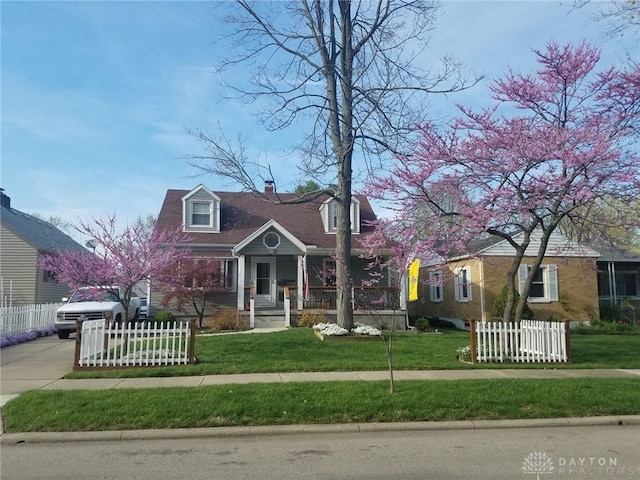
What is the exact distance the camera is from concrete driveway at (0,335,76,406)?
9555 millimetres

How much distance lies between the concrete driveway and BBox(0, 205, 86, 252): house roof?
29.5 ft

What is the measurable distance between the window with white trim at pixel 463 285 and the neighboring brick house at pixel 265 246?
11.1 feet

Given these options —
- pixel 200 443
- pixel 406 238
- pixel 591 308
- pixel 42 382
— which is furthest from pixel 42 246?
pixel 591 308

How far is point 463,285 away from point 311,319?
25.8ft

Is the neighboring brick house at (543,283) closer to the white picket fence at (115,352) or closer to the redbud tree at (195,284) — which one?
the redbud tree at (195,284)

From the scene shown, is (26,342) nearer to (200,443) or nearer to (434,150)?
(200,443)

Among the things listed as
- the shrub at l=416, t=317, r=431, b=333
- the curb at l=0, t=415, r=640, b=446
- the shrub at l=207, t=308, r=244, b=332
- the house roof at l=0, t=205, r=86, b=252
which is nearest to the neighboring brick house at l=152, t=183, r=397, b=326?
the shrub at l=207, t=308, r=244, b=332

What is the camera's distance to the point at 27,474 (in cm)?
554

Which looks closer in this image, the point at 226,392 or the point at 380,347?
the point at 226,392

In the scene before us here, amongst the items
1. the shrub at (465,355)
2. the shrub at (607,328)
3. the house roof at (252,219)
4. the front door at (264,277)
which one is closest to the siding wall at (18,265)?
the house roof at (252,219)

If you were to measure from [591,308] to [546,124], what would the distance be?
12.3 metres

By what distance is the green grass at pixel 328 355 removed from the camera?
10922 millimetres

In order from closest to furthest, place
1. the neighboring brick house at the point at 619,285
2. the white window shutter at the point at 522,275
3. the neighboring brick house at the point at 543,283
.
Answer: the neighboring brick house at the point at 543,283
the white window shutter at the point at 522,275
the neighboring brick house at the point at 619,285

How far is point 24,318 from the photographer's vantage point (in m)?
18.7
